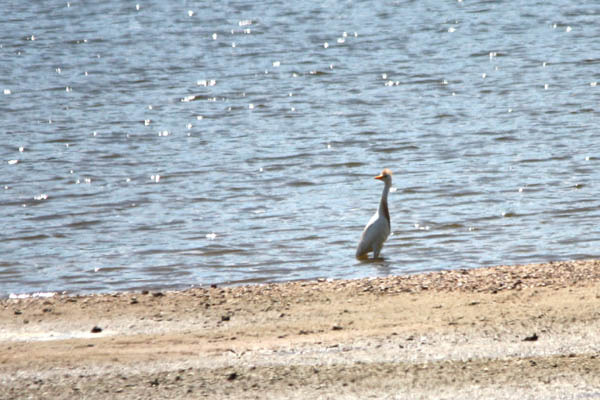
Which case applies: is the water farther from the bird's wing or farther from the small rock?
the small rock

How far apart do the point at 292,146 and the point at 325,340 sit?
9921 millimetres

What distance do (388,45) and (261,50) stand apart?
296 cm

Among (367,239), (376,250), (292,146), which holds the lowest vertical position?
(376,250)

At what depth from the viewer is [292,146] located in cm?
1831

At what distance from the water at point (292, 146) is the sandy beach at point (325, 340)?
52.5 inches

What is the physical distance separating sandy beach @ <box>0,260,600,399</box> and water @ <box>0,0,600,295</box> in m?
1.33

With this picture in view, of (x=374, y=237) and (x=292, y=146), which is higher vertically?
(x=292, y=146)

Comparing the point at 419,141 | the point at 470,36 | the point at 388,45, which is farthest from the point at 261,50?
the point at 419,141

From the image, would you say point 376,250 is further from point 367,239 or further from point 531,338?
point 531,338

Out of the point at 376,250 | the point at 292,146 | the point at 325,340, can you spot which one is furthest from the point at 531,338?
the point at 292,146

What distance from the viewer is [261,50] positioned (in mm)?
29375

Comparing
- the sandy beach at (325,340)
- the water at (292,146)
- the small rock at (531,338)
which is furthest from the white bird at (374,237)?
the small rock at (531,338)

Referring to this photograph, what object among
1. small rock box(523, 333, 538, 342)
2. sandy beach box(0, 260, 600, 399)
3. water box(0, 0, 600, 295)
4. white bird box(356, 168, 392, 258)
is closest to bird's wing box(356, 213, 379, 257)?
white bird box(356, 168, 392, 258)

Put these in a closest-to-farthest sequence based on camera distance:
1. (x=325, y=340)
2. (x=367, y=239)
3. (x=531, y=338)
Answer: (x=531, y=338) → (x=325, y=340) → (x=367, y=239)
